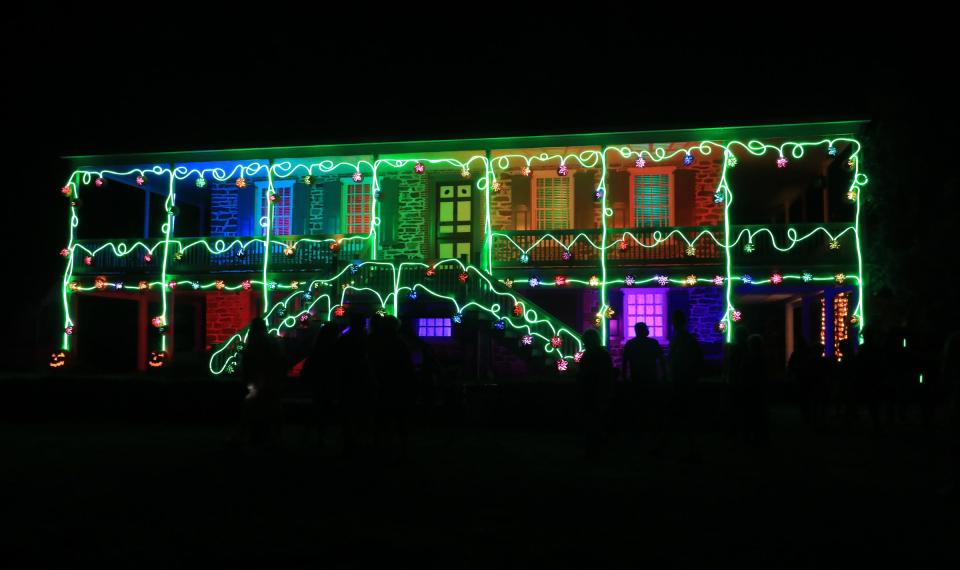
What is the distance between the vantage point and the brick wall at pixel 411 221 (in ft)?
68.2

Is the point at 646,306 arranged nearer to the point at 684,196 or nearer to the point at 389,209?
the point at 684,196

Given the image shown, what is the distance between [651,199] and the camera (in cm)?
1988

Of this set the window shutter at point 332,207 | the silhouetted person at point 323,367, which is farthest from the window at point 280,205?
the silhouetted person at point 323,367

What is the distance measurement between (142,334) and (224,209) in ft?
13.6

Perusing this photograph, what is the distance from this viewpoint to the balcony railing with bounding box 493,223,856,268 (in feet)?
56.6

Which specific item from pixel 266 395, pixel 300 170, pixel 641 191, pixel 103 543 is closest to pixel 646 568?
pixel 103 543

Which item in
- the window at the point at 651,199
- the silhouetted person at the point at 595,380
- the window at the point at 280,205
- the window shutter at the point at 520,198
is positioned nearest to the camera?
the silhouetted person at the point at 595,380

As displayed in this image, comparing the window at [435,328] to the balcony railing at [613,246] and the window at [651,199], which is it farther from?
the window at [651,199]

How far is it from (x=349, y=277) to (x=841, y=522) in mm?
12464

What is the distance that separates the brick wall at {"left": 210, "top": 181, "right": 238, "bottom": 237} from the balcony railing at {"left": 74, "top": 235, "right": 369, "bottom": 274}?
2078 millimetres

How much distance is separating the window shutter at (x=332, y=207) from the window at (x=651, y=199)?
24.6ft

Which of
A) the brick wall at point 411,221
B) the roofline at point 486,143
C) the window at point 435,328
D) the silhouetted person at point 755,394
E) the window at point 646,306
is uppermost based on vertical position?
the roofline at point 486,143

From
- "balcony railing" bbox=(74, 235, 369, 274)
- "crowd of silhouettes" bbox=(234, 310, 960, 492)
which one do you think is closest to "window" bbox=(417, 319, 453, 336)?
"balcony railing" bbox=(74, 235, 369, 274)

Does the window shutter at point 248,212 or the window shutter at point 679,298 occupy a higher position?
the window shutter at point 248,212
